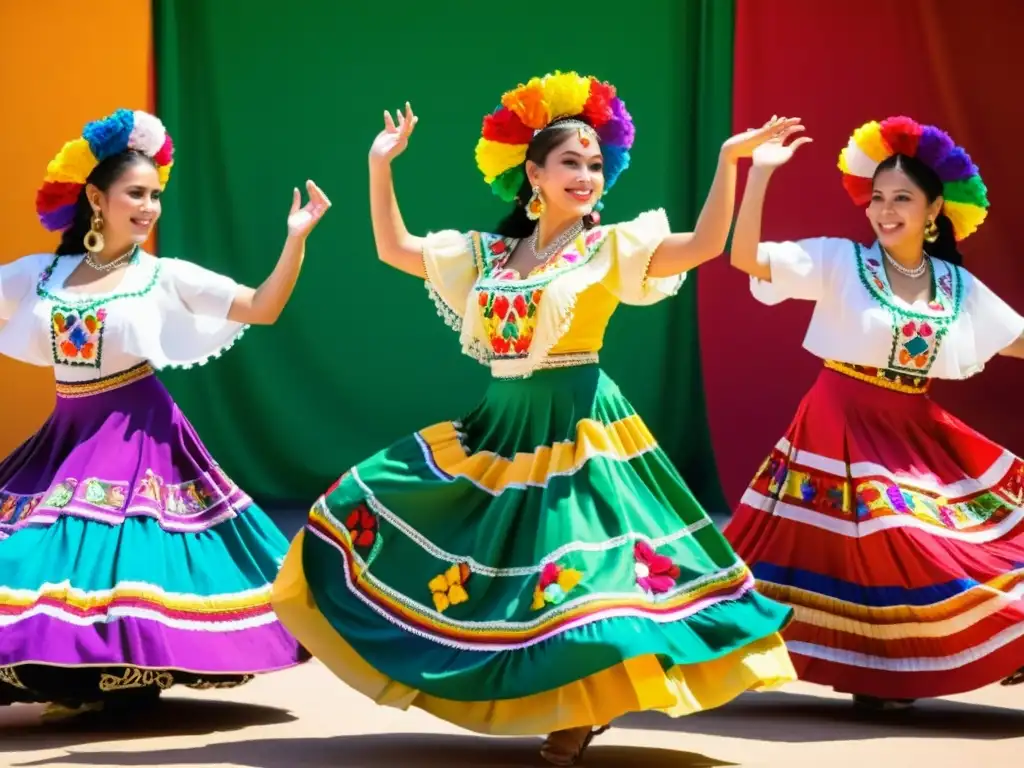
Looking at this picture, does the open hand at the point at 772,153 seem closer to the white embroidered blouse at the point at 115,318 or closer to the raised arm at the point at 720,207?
the raised arm at the point at 720,207

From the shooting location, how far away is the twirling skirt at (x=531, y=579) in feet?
11.3

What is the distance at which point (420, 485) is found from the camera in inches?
147

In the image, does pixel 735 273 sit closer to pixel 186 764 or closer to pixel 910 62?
pixel 910 62

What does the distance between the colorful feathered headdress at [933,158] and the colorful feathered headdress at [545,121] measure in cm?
79

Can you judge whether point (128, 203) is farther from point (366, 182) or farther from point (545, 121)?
point (366, 182)

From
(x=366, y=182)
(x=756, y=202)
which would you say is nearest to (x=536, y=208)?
(x=756, y=202)

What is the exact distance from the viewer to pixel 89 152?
4.36 metres

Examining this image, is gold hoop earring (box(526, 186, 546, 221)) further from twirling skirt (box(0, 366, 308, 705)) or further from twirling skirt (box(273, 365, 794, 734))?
twirling skirt (box(0, 366, 308, 705))

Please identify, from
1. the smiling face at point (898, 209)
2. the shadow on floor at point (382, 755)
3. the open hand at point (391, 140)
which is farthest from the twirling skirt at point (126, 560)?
the smiling face at point (898, 209)

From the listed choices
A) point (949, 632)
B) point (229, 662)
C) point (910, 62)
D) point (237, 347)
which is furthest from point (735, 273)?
point (229, 662)

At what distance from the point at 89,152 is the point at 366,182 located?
306 centimetres

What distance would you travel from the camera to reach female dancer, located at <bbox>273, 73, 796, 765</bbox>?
3.46m

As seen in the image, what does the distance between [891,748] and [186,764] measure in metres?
1.48

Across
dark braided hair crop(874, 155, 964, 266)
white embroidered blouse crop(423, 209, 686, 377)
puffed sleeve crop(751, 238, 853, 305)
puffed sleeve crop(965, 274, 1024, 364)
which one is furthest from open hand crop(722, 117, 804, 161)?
puffed sleeve crop(965, 274, 1024, 364)
